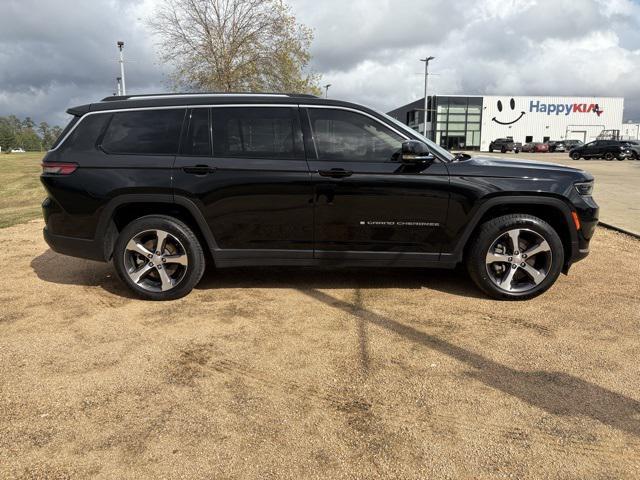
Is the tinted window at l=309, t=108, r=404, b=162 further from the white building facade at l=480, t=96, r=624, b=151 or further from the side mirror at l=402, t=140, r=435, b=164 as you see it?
the white building facade at l=480, t=96, r=624, b=151

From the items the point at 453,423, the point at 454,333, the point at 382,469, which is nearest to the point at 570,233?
the point at 454,333

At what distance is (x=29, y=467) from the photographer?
7.45 ft

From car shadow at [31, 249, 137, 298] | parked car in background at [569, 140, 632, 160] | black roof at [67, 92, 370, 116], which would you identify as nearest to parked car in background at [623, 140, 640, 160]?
parked car in background at [569, 140, 632, 160]

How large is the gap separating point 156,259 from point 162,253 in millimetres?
76

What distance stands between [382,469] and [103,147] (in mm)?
3643

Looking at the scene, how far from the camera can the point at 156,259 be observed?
445 centimetres

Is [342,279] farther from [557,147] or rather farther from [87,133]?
[557,147]

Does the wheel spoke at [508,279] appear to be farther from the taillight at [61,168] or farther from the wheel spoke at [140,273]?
the taillight at [61,168]

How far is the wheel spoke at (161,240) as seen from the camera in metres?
4.40

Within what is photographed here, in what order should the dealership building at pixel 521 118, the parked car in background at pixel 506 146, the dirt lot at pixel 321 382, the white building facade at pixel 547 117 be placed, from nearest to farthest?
the dirt lot at pixel 321 382, the parked car in background at pixel 506 146, the dealership building at pixel 521 118, the white building facade at pixel 547 117

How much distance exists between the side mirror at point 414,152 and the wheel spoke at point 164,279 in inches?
93.8

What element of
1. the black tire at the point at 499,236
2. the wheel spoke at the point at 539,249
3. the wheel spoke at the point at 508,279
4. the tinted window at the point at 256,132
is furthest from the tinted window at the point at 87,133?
the wheel spoke at the point at 539,249

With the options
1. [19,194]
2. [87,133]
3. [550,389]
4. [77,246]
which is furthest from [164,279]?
[19,194]

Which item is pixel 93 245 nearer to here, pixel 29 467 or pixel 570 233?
pixel 29 467
